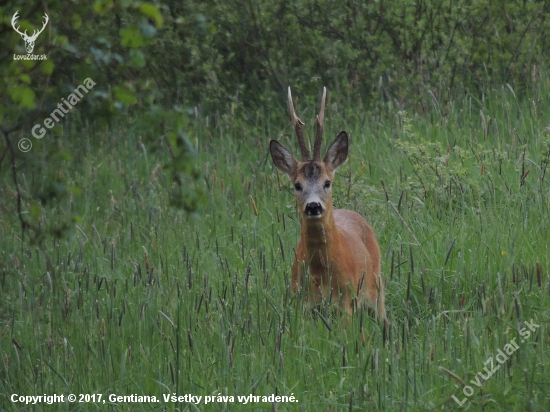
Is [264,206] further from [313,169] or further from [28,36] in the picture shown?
[28,36]

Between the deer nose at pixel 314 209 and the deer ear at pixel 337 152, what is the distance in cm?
79

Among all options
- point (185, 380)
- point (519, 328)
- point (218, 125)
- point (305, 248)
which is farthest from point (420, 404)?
point (218, 125)

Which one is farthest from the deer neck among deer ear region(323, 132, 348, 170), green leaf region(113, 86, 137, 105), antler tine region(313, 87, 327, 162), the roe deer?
green leaf region(113, 86, 137, 105)

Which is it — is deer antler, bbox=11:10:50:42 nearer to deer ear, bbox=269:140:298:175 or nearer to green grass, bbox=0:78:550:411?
green grass, bbox=0:78:550:411

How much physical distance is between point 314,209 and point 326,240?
225mm

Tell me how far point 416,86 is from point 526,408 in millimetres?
6277

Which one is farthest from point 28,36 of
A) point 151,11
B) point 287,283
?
point 287,283

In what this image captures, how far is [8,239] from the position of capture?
769 centimetres

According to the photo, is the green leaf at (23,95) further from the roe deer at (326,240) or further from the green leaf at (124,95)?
the roe deer at (326,240)

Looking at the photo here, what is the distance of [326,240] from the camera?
20.6 feet

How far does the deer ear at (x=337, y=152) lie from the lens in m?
7.00

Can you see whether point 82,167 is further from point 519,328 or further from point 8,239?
point 519,328

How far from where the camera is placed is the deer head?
6.31 metres

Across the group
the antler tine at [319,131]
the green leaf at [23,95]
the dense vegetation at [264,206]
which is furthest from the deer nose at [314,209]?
the green leaf at [23,95]
